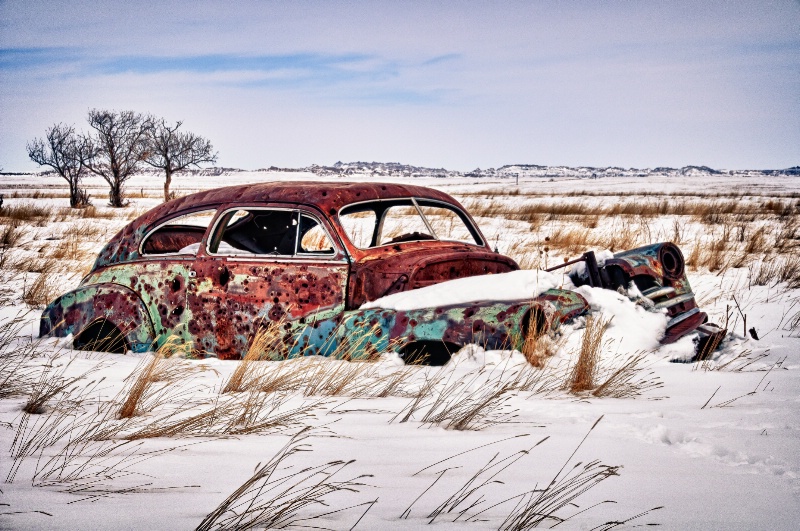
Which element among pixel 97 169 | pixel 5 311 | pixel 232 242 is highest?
pixel 97 169

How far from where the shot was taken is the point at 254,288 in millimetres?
4633

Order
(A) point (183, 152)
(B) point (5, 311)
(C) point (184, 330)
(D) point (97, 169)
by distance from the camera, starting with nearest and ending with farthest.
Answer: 1. (C) point (184, 330)
2. (B) point (5, 311)
3. (D) point (97, 169)
4. (A) point (183, 152)

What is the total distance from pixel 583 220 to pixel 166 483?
17075mm

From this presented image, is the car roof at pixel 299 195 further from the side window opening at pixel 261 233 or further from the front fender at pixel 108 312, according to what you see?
the front fender at pixel 108 312

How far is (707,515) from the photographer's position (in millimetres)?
1977

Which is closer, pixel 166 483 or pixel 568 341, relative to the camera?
pixel 166 483

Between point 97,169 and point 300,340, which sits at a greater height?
point 97,169

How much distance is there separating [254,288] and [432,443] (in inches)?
93.8

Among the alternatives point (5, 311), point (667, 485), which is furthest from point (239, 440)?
point (5, 311)

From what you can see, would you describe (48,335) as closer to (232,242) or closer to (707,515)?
(232,242)

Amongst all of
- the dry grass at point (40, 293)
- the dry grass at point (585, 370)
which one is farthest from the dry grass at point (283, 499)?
the dry grass at point (40, 293)

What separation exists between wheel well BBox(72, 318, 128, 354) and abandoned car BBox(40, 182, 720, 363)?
0.01 metres

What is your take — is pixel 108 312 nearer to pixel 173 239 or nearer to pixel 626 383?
pixel 173 239

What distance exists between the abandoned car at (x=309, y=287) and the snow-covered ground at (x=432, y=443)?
7.3 inches
